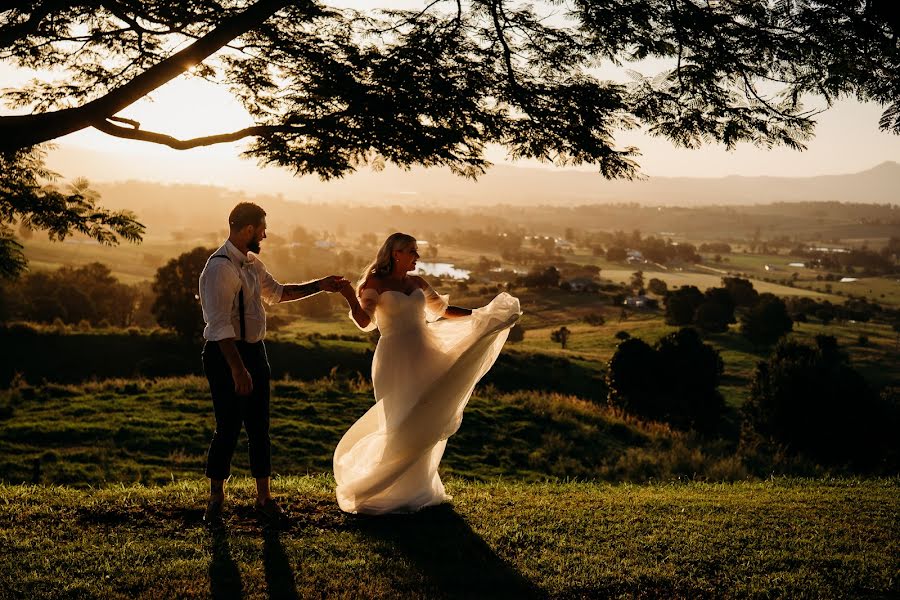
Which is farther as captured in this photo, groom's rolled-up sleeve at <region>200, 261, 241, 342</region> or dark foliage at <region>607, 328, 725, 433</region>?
dark foliage at <region>607, 328, 725, 433</region>

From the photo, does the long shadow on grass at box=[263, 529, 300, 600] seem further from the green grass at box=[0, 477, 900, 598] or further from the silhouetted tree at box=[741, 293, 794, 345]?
the silhouetted tree at box=[741, 293, 794, 345]

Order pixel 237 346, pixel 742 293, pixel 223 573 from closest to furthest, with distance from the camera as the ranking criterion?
pixel 223 573
pixel 237 346
pixel 742 293

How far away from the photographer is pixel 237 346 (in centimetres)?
659

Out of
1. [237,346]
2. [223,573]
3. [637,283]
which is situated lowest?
[637,283]

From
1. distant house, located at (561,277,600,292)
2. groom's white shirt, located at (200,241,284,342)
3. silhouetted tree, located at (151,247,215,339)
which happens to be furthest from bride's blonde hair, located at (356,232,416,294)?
distant house, located at (561,277,600,292)

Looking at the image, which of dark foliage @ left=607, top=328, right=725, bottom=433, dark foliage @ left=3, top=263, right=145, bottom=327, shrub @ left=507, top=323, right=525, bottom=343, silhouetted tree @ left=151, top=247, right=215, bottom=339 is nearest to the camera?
dark foliage @ left=607, top=328, right=725, bottom=433

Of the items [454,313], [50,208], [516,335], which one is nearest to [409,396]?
[454,313]


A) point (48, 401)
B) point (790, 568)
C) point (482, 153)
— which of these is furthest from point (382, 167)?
point (48, 401)

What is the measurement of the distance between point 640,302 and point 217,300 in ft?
354

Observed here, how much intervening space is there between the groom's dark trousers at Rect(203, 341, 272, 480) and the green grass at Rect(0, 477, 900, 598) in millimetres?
674

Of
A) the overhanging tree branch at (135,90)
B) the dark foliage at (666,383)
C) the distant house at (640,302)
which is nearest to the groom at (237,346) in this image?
the overhanging tree branch at (135,90)

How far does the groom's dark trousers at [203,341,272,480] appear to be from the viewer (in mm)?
6547

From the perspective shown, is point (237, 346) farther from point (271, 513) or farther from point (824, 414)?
point (824, 414)

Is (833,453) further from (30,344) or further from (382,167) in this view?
(30,344)
